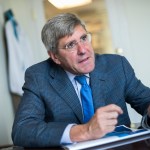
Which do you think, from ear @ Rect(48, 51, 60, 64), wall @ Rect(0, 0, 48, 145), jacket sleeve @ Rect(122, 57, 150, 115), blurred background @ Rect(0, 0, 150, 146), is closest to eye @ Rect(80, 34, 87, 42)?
ear @ Rect(48, 51, 60, 64)

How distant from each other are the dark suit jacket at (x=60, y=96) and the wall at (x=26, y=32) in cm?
167

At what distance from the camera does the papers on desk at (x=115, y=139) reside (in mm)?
1021

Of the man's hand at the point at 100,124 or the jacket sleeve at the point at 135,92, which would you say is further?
the jacket sleeve at the point at 135,92

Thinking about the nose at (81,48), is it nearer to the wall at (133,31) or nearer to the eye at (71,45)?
the eye at (71,45)

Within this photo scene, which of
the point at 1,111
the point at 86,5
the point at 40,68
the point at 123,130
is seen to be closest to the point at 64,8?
the point at 86,5

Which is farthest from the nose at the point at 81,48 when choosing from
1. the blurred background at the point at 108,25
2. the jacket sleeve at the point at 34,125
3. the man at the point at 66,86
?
the blurred background at the point at 108,25

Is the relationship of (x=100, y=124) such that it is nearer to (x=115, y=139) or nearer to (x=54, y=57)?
(x=115, y=139)

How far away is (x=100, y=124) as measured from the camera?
3.48 ft

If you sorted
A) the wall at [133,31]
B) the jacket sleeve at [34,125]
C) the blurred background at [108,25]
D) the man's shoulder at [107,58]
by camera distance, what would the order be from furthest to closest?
the wall at [133,31]
the blurred background at [108,25]
the man's shoulder at [107,58]
the jacket sleeve at [34,125]

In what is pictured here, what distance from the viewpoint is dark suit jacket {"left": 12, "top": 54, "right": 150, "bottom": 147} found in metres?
1.23

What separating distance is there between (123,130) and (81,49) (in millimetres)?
445

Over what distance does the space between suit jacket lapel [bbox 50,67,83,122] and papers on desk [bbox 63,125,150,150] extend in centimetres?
31

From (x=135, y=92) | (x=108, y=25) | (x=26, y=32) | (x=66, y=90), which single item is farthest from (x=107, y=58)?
(x=108, y=25)

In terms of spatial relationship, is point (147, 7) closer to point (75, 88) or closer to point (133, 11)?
point (133, 11)
